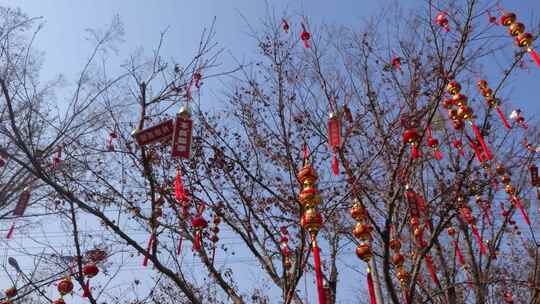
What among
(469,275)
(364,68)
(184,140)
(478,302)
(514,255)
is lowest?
(478,302)

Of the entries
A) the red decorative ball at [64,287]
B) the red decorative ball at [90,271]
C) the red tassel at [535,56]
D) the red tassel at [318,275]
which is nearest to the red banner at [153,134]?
the red decorative ball at [90,271]

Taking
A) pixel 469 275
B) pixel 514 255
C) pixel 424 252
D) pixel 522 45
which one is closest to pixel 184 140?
pixel 424 252

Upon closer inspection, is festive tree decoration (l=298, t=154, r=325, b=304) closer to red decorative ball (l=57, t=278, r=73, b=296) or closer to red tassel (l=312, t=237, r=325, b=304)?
red tassel (l=312, t=237, r=325, b=304)

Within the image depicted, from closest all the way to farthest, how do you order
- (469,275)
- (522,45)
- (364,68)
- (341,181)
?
(522,45), (341,181), (364,68), (469,275)

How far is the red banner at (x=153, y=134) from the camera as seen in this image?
13.0 feet

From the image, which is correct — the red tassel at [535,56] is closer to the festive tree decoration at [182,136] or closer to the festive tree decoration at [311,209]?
the festive tree decoration at [311,209]

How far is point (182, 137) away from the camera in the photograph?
162 inches

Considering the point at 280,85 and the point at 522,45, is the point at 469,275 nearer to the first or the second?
the point at 522,45

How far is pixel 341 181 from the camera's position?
5684mm

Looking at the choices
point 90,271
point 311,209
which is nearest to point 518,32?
point 311,209

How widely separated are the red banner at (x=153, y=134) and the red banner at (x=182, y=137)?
9 centimetres

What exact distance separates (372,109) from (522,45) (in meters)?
2.31

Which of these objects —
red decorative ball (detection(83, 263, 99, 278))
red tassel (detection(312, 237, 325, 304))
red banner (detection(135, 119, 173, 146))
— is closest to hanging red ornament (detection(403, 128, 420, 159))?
red tassel (detection(312, 237, 325, 304))

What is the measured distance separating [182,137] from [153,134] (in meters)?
0.29
